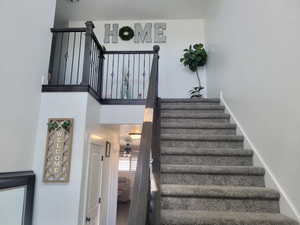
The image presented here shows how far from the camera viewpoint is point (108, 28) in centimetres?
536

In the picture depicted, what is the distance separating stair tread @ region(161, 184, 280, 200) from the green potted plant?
296cm

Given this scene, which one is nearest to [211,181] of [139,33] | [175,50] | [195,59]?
[195,59]

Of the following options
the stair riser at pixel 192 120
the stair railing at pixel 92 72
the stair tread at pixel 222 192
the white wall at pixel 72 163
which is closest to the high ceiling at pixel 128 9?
the stair railing at pixel 92 72

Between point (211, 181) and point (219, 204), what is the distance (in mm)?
277

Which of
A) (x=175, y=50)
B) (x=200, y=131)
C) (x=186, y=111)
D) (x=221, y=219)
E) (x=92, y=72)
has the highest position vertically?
(x=175, y=50)

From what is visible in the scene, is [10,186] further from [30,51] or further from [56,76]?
[56,76]

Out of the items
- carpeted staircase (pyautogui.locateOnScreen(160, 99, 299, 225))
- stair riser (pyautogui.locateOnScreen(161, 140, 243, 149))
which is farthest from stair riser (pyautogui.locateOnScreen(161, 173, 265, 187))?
stair riser (pyautogui.locateOnScreen(161, 140, 243, 149))

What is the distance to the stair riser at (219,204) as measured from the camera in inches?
70.6

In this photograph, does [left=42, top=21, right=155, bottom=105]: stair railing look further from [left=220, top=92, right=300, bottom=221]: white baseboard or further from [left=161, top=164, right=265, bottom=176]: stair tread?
[left=220, top=92, right=300, bottom=221]: white baseboard

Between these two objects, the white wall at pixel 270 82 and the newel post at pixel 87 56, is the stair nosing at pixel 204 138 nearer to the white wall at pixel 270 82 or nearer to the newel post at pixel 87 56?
the white wall at pixel 270 82

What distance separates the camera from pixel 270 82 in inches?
77.9

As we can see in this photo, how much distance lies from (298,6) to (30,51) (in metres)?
2.88

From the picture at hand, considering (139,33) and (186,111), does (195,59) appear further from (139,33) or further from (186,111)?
(186,111)

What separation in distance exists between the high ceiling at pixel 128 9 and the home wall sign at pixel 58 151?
321 cm
